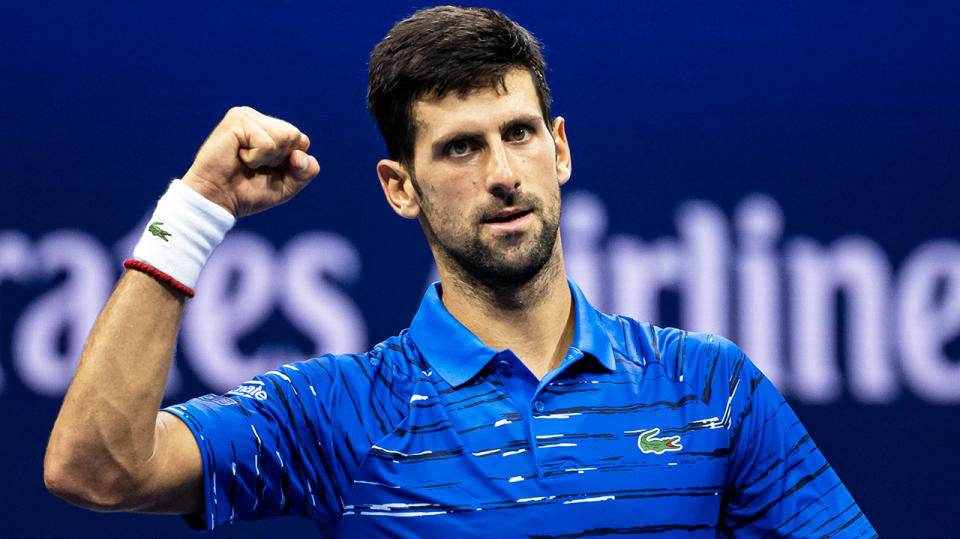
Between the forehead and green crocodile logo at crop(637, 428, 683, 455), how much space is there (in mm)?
499

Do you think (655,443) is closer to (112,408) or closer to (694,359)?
(694,359)

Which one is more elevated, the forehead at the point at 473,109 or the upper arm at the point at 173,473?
the forehead at the point at 473,109

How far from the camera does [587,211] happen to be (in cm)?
280

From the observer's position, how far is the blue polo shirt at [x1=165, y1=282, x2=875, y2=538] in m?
1.38

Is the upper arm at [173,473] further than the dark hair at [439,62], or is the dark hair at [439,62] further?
the dark hair at [439,62]

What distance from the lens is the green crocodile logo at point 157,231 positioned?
1.32m

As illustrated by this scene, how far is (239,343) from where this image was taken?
2.73 m

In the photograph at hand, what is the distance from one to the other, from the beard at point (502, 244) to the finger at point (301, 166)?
0.22 m

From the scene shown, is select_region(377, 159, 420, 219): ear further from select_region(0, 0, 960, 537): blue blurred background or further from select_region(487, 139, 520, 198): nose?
select_region(0, 0, 960, 537): blue blurred background

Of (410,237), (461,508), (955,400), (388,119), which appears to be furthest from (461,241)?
(955,400)

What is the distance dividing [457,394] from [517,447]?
12 centimetres

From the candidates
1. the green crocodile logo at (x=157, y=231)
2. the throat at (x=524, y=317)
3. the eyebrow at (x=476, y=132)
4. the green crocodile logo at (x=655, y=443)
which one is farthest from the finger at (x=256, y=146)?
the green crocodile logo at (x=655, y=443)

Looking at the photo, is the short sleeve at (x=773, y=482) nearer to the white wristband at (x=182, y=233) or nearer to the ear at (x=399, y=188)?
the ear at (x=399, y=188)

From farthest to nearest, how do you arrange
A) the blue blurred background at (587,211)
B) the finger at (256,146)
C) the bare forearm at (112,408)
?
the blue blurred background at (587,211) < the finger at (256,146) < the bare forearm at (112,408)
